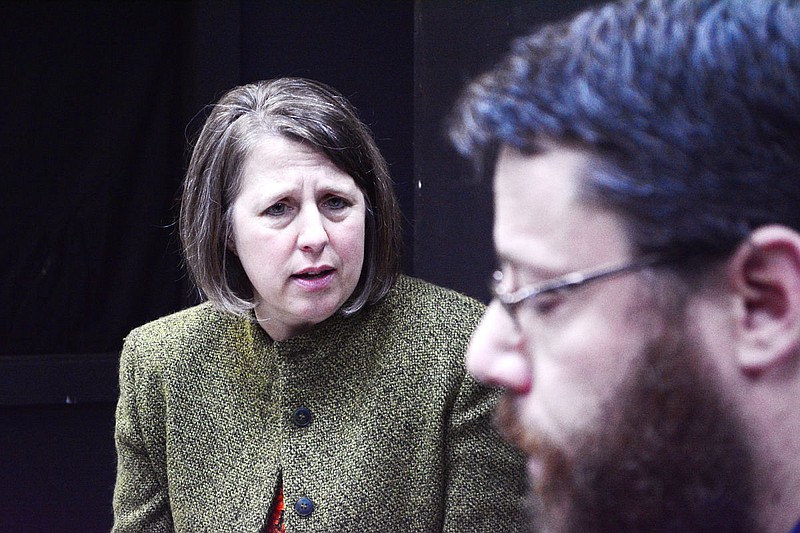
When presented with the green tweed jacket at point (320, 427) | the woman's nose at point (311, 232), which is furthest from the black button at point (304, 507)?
the woman's nose at point (311, 232)

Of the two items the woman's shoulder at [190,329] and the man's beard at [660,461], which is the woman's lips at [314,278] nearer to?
the woman's shoulder at [190,329]

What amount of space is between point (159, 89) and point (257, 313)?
1729 mm

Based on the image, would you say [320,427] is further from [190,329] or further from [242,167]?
[242,167]

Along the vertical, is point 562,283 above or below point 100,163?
below

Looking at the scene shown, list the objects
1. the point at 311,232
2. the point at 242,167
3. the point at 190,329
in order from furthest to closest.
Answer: the point at 190,329 → the point at 242,167 → the point at 311,232

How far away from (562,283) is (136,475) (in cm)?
159

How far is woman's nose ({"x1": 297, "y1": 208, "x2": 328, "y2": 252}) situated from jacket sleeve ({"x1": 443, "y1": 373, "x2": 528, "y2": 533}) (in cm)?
40

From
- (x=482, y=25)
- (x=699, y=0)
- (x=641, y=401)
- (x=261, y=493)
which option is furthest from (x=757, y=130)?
(x=482, y=25)

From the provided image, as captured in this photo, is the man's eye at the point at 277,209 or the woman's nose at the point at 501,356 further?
the man's eye at the point at 277,209

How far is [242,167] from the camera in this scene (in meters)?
2.12

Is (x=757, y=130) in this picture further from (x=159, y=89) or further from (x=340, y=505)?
(x=159, y=89)

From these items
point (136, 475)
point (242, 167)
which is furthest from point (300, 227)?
point (136, 475)

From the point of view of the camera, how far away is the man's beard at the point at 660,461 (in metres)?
0.91

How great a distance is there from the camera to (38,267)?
146 inches
